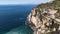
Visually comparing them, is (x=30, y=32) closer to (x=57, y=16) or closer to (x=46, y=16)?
(x=46, y=16)

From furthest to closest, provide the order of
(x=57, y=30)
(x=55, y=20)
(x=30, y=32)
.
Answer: (x=30, y=32) < (x=55, y=20) < (x=57, y=30)

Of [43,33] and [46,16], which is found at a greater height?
[46,16]

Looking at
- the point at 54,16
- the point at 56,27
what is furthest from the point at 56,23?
the point at 54,16

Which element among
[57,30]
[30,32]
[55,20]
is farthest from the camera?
[30,32]

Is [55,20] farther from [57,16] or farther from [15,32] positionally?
[15,32]

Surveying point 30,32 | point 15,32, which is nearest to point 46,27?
point 30,32

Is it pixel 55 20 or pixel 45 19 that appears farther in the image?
pixel 45 19

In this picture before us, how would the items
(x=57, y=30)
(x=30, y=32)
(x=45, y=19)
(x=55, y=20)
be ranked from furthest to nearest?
(x=30, y=32) → (x=45, y=19) → (x=55, y=20) → (x=57, y=30)

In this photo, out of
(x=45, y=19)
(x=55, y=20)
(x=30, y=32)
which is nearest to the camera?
(x=55, y=20)

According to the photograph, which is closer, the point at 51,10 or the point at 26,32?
the point at 51,10
